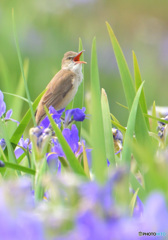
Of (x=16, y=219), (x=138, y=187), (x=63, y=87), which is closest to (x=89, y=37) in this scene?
(x=63, y=87)

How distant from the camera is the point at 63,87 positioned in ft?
4.37

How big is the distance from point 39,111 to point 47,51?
9.04ft

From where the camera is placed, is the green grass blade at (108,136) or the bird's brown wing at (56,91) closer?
the green grass blade at (108,136)

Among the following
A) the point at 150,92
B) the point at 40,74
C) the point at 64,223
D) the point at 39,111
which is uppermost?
the point at 64,223

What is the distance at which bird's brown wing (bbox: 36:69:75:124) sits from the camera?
3.58ft

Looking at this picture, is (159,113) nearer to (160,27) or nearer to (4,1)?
(4,1)

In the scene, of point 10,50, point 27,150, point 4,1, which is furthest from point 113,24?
point 27,150

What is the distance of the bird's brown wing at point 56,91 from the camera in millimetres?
1092

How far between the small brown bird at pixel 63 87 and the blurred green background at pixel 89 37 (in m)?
1.33

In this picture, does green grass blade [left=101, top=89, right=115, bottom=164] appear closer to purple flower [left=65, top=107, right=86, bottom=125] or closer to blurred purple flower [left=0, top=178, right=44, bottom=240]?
purple flower [left=65, top=107, right=86, bottom=125]

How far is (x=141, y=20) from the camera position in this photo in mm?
4688

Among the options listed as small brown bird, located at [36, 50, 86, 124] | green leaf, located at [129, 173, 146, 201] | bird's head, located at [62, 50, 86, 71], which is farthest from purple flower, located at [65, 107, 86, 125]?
bird's head, located at [62, 50, 86, 71]

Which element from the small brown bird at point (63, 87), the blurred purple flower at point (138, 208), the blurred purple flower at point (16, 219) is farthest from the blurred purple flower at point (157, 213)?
the small brown bird at point (63, 87)

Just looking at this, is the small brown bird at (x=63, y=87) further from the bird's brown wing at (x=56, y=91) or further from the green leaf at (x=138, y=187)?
the green leaf at (x=138, y=187)
